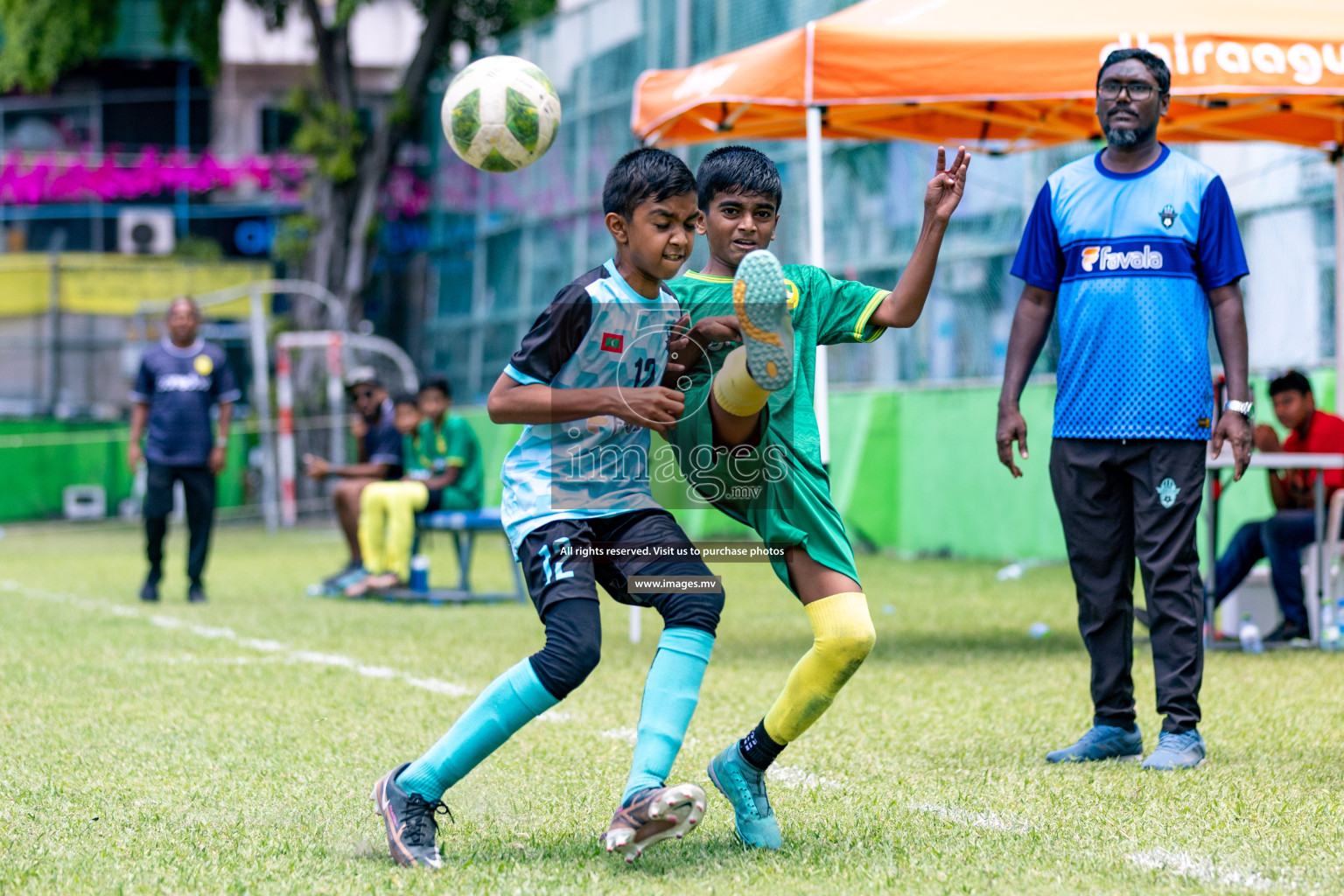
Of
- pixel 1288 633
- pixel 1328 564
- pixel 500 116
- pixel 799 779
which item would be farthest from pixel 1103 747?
pixel 1288 633

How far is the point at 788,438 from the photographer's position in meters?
4.06

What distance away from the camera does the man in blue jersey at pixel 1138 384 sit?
5105 millimetres

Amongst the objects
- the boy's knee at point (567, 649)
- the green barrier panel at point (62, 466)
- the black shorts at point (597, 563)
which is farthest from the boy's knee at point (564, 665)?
the green barrier panel at point (62, 466)

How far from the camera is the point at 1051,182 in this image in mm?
5359

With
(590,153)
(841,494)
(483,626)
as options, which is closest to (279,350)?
(590,153)

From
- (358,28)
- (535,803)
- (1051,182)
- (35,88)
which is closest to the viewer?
(535,803)

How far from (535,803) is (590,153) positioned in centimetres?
1848

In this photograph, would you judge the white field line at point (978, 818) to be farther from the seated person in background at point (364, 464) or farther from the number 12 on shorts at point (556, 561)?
the seated person in background at point (364, 464)

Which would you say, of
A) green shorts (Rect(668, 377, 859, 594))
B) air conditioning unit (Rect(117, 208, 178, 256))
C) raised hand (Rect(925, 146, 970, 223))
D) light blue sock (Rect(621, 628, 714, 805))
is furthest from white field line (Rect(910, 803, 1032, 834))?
air conditioning unit (Rect(117, 208, 178, 256))

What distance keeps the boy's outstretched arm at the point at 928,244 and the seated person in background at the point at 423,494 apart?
7.72m

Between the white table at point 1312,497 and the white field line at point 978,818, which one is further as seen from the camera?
the white table at point 1312,497

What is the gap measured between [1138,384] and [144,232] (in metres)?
25.7

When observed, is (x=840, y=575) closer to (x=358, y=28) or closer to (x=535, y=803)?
(x=535, y=803)

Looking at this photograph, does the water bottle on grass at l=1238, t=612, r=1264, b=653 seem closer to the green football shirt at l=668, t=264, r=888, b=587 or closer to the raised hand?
the green football shirt at l=668, t=264, r=888, b=587
